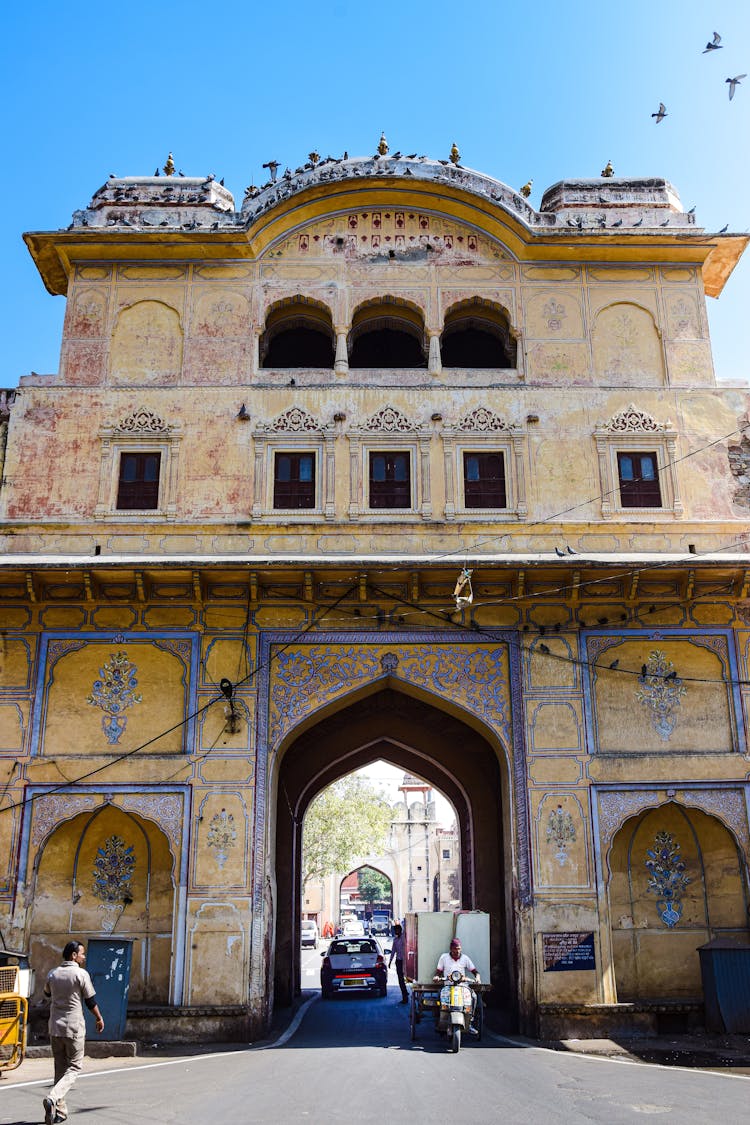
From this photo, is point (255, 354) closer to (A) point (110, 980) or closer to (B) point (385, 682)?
(B) point (385, 682)

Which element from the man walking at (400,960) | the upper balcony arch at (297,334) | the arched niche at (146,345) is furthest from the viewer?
the man walking at (400,960)

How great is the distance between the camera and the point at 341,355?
15.8 meters


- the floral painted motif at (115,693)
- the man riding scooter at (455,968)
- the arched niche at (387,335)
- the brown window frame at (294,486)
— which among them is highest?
the arched niche at (387,335)

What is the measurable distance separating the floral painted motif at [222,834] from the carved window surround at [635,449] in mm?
6586

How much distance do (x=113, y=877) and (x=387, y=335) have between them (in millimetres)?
9366

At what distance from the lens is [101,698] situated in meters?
14.0

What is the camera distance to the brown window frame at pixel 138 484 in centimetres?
1493

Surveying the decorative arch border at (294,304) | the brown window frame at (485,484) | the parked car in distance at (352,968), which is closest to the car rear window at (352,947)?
the parked car in distance at (352,968)

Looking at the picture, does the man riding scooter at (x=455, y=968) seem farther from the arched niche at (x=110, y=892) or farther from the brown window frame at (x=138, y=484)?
the brown window frame at (x=138, y=484)

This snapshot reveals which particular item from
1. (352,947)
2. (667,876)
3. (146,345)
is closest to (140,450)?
(146,345)

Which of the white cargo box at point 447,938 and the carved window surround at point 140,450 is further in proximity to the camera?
the carved window surround at point 140,450

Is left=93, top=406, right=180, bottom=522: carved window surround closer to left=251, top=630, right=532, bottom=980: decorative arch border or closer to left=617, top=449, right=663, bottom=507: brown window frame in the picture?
left=251, top=630, right=532, bottom=980: decorative arch border

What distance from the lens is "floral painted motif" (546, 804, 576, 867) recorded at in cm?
1342

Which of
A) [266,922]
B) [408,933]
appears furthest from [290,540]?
[408,933]
